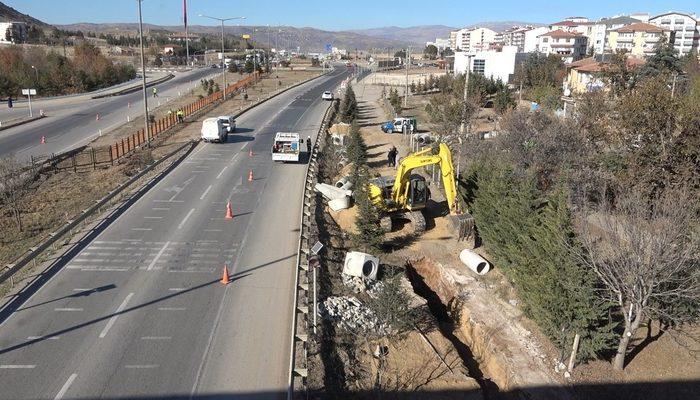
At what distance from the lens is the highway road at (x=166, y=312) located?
39.0ft

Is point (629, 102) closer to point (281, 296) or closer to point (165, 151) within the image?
point (281, 296)

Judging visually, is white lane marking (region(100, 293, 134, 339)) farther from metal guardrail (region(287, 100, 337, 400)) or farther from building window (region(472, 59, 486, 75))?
building window (region(472, 59, 486, 75))

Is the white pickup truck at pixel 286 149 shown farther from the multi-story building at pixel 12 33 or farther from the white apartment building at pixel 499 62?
the multi-story building at pixel 12 33

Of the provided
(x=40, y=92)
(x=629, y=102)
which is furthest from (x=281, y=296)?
(x=40, y=92)

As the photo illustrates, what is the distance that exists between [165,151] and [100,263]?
19.4 meters

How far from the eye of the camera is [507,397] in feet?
47.4

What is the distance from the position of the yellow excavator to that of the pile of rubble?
613cm

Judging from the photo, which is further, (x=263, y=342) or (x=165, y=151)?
(x=165, y=151)

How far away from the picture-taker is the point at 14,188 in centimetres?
2497

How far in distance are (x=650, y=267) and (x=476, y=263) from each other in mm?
7144

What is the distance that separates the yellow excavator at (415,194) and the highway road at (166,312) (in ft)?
11.8

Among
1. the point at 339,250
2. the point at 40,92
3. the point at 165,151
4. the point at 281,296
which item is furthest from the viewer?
the point at 40,92

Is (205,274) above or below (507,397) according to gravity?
above

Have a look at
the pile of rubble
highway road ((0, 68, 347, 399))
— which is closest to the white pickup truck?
highway road ((0, 68, 347, 399))
